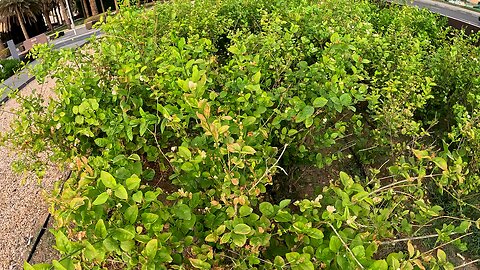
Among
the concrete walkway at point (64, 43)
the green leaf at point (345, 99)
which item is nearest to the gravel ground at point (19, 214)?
the green leaf at point (345, 99)

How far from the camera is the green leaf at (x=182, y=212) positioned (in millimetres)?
1741

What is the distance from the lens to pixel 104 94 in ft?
9.18

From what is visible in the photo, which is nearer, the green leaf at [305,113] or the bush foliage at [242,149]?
the bush foliage at [242,149]

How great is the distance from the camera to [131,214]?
5.06 feet

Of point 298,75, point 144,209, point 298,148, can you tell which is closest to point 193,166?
point 144,209

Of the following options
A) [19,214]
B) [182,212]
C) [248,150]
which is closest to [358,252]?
[248,150]

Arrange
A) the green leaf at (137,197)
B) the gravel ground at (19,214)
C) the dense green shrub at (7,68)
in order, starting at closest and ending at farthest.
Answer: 1. the green leaf at (137,197)
2. the gravel ground at (19,214)
3. the dense green shrub at (7,68)

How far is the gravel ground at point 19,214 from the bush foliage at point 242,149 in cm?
138

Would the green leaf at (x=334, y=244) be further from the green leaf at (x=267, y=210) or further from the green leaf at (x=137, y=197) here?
the green leaf at (x=137, y=197)

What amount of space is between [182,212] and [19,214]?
12.1ft

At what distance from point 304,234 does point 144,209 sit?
74 cm

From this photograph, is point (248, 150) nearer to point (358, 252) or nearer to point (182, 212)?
point (182, 212)

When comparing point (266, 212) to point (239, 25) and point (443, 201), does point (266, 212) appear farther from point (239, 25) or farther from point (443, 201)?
point (239, 25)

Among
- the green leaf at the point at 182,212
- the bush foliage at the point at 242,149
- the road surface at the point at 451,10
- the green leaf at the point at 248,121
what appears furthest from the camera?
the road surface at the point at 451,10
